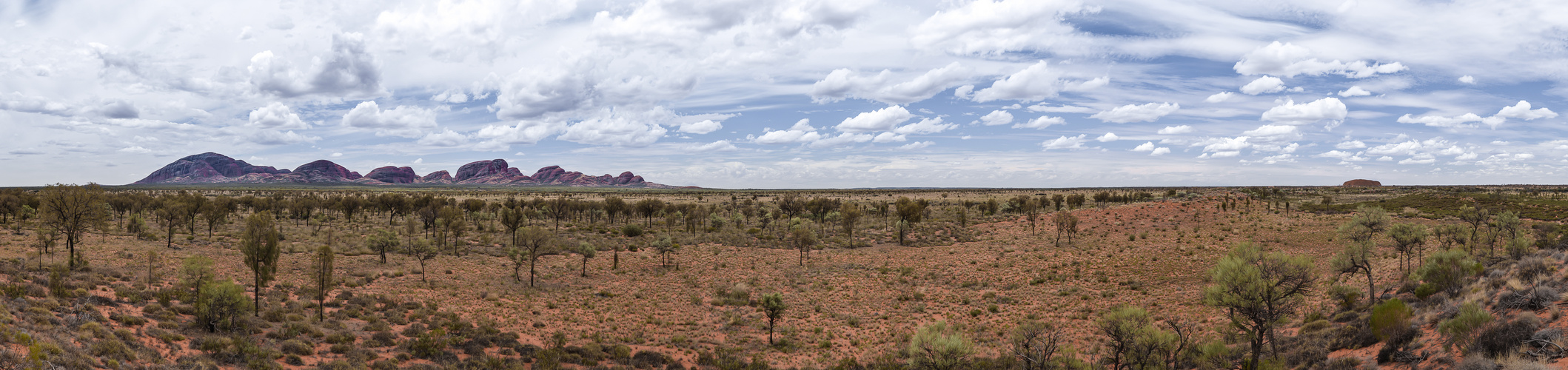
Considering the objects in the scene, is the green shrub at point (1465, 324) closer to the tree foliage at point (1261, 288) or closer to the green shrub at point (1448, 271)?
the tree foliage at point (1261, 288)

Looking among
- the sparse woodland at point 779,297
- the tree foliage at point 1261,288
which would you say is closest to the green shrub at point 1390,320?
the sparse woodland at point 779,297

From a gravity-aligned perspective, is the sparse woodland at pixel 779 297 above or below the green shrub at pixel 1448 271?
below

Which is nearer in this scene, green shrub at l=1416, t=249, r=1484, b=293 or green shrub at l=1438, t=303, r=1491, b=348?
green shrub at l=1438, t=303, r=1491, b=348

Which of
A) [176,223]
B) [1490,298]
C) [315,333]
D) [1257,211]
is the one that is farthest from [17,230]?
[1257,211]

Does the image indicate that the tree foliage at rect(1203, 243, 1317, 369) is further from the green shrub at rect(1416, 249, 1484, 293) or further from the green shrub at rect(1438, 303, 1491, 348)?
the green shrub at rect(1416, 249, 1484, 293)

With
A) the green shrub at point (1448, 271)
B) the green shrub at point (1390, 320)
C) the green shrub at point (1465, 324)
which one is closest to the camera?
the green shrub at point (1465, 324)

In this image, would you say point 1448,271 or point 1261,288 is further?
point 1448,271

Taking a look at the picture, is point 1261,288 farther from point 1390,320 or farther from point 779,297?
point 779,297

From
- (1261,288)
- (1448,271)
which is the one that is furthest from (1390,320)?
(1448,271)

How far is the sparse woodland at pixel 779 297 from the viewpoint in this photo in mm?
17047

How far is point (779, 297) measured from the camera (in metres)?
25.8

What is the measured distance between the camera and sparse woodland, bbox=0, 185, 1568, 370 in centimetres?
1705

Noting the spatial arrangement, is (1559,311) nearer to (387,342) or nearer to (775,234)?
(387,342)

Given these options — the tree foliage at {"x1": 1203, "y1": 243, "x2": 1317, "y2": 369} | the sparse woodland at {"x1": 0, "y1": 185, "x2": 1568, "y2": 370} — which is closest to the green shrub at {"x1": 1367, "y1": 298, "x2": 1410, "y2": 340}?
the sparse woodland at {"x1": 0, "y1": 185, "x2": 1568, "y2": 370}
